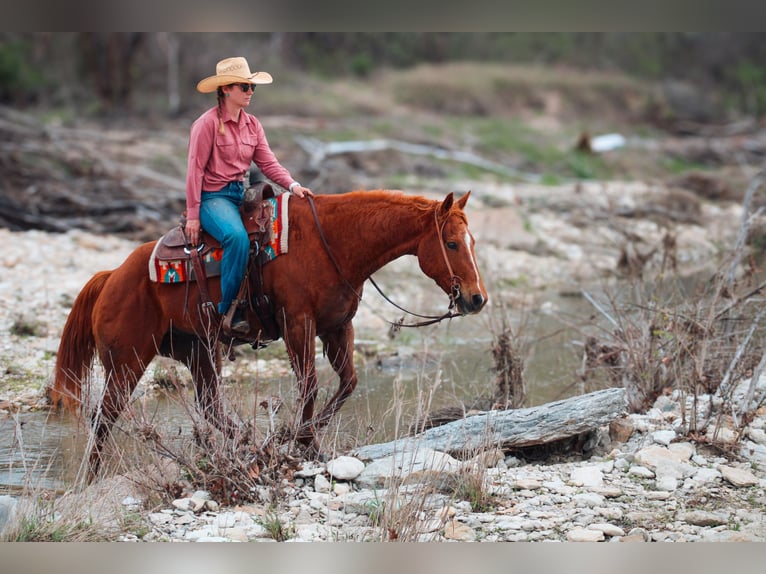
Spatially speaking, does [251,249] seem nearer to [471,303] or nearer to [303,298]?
[303,298]

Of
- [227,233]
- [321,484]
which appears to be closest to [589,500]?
[321,484]

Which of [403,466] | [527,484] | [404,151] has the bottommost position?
[527,484]

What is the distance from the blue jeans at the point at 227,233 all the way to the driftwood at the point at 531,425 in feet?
3.94

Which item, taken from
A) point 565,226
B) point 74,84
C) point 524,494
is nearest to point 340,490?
point 524,494

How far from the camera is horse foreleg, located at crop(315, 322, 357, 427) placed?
209 inches

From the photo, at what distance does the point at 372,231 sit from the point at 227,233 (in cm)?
83

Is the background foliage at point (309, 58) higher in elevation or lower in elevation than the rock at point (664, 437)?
higher

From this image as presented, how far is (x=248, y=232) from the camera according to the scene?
5309 millimetres

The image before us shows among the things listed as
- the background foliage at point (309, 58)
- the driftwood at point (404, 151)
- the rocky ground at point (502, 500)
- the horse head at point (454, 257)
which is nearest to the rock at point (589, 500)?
the rocky ground at point (502, 500)

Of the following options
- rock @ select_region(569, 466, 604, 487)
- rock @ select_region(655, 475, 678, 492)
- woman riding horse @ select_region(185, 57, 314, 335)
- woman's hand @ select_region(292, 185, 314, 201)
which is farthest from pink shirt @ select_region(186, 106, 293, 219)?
rock @ select_region(655, 475, 678, 492)

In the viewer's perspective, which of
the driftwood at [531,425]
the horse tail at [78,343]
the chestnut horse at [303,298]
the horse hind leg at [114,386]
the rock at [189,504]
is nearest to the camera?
the rock at [189,504]

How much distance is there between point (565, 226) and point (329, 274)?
321 inches

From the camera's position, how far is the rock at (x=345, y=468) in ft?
15.9

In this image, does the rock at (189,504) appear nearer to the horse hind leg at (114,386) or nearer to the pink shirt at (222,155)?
the horse hind leg at (114,386)
